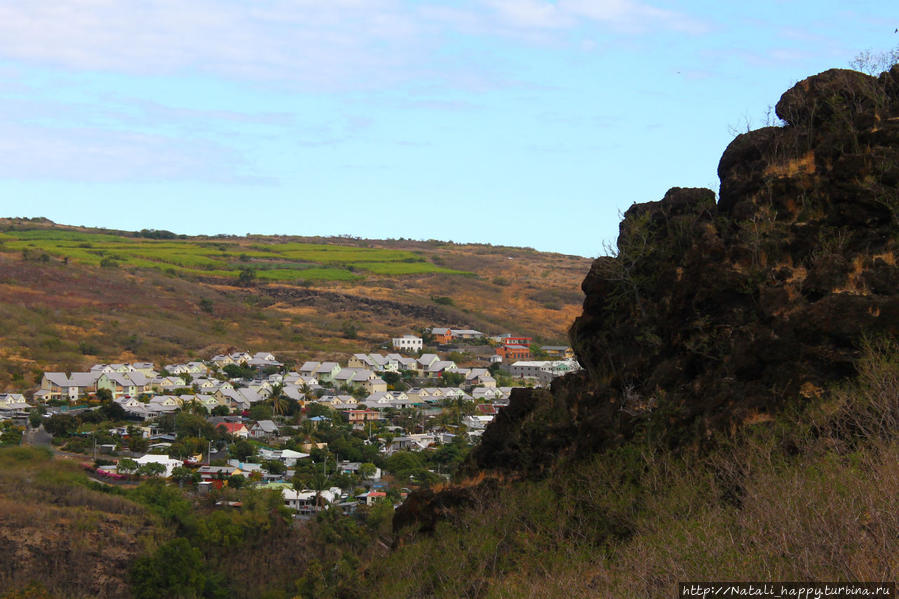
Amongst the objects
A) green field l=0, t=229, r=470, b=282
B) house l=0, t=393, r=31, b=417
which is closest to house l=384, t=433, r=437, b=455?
house l=0, t=393, r=31, b=417

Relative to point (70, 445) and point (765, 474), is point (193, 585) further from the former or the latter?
point (765, 474)

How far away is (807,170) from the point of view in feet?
47.2

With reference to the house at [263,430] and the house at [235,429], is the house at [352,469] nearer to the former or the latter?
the house at [235,429]

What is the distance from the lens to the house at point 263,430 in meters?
51.0

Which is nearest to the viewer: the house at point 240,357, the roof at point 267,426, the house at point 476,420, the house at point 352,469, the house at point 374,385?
the house at point 352,469

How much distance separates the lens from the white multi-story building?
8811 cm

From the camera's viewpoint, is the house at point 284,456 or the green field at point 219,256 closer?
the house at point 284,456

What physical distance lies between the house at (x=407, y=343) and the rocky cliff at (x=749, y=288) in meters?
70.1

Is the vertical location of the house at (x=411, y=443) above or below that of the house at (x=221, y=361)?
below

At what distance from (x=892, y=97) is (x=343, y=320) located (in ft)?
287

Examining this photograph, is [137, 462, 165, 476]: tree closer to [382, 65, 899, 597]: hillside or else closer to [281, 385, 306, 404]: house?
[281, 385, 306, 404]: house

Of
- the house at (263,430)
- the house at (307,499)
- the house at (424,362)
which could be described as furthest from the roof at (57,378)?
the house at (424,362)

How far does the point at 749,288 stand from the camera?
13.7 metres

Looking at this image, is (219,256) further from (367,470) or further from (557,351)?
(367,470)
